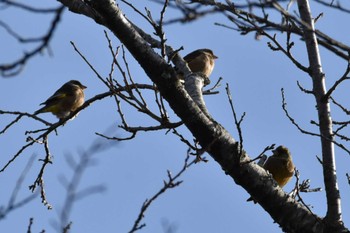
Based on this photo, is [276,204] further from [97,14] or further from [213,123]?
[97,14]

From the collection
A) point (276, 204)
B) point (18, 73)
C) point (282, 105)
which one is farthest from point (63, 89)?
point (18, 73)

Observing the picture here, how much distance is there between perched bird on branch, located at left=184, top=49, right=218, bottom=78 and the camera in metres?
10.8

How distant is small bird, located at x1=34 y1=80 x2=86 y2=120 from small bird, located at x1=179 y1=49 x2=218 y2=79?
6.47 ft

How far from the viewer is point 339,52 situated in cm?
297

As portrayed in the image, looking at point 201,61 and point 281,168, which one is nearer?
point 281,168

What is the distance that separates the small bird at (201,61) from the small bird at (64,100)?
1.97 metres

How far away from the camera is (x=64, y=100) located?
1091 cm

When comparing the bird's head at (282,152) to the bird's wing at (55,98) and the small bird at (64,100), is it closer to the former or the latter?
the small bird at (64,100)

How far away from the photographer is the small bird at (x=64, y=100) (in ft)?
34.9

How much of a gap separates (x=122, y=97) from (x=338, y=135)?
5.66 ft

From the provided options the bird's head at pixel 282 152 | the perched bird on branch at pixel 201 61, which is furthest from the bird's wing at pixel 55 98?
the bird's head at pixel 282 152

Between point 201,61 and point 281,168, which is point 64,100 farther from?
point 281,168

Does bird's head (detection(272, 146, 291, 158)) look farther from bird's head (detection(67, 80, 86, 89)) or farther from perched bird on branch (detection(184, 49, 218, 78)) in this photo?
bird's head (detection(67, 80, 86, 89))

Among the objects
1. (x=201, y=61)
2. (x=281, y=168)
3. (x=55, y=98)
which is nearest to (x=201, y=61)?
(x=201, y=61)
